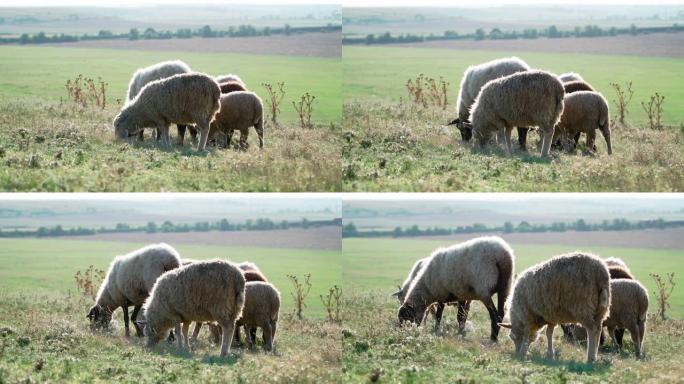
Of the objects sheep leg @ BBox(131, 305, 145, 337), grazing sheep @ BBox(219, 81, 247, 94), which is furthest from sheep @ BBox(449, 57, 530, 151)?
sheep leg @ BBox(131, 305, 145, 337)

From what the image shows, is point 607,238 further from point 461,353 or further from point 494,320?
point 461,353

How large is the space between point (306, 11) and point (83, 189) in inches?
350

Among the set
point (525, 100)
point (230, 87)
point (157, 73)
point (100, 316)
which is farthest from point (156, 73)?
point (525, 100)

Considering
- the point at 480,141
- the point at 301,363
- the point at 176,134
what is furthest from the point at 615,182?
the point at 176,134

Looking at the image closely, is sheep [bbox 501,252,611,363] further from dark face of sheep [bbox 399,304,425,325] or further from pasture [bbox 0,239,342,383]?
dark face of sheep [bbox 399,304,425,325]

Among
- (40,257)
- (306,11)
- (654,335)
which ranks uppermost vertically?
(306,11)

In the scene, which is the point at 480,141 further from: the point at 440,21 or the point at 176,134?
the point at 440,21

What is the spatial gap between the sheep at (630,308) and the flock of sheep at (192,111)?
6.68 metres

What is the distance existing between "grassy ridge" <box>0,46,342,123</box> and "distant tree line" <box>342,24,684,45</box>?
4.83 feet

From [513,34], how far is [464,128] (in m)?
21.0

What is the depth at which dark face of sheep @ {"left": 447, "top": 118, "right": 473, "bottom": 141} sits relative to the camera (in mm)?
19381

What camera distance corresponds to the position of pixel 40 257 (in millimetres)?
28266

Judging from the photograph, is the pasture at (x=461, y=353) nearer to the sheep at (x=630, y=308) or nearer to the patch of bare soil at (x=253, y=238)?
the sheep at (x=630, y=308)

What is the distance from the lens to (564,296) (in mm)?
14391
